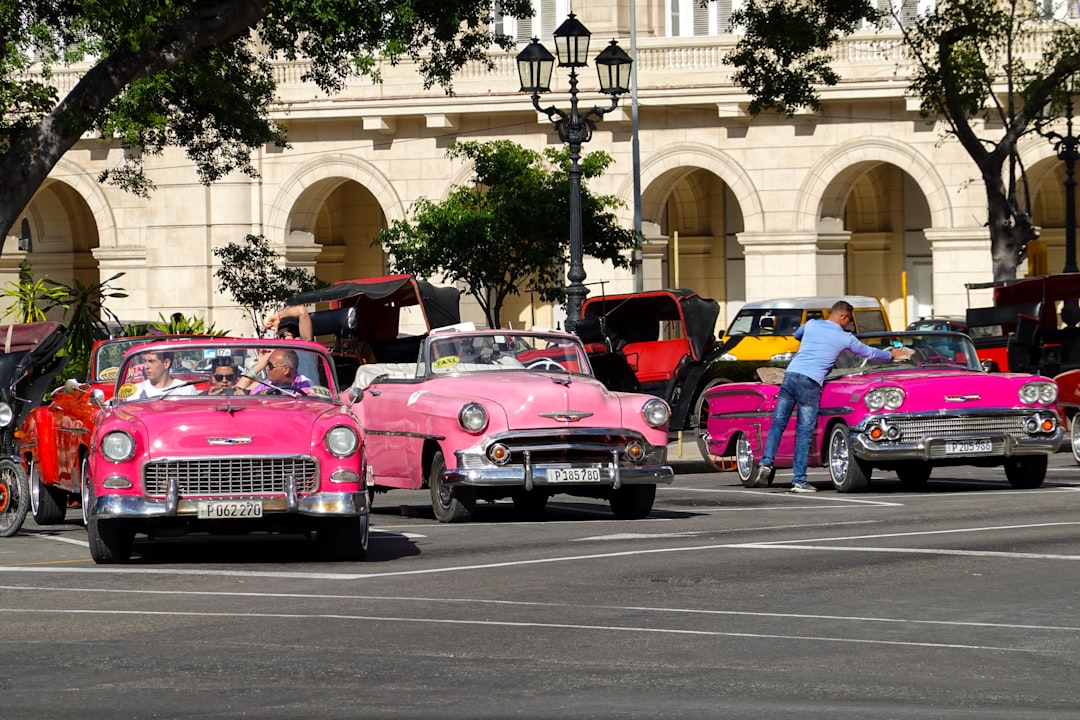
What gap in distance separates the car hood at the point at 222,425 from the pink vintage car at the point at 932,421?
253 inches

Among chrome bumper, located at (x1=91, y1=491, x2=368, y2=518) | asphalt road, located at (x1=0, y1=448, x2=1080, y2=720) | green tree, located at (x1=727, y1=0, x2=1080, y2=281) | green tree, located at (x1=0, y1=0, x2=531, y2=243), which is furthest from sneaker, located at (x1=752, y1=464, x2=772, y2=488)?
green tree, located at (x1=727, y1=0, x2=1080, y2=281)

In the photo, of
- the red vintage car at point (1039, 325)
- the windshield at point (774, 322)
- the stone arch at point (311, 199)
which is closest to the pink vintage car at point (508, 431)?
the red vintage car at point (1039, 325)

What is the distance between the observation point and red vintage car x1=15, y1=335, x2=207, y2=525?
15008 mm

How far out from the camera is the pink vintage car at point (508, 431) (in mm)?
15172

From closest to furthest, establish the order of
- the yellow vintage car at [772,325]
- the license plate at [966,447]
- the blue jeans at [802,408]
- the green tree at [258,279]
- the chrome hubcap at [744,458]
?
the license plate at [966,447] < the blue jeans at [802,408] < the chrome hubcap at [744,458] < the yellow vintage car at [772,325] < the green tree at [258,279]

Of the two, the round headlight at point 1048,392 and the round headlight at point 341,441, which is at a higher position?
the round headlight at point 1048,392

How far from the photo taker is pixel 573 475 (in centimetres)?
1511

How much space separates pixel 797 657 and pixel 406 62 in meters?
40.4

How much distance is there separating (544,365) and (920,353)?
173 inches

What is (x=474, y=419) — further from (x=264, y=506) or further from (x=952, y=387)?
(x=952, y=387)

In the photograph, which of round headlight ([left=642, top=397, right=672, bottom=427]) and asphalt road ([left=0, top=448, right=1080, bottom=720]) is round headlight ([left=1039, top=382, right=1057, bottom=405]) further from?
round headlight ([left=642, top=397, right=672, bottom=427])

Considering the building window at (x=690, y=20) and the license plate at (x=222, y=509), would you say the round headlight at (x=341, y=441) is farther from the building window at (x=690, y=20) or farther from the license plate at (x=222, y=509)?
the building window at (x=690, y=20)

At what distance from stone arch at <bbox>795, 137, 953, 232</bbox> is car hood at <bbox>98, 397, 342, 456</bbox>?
1351 inches

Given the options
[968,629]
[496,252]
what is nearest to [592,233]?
[496,252]
